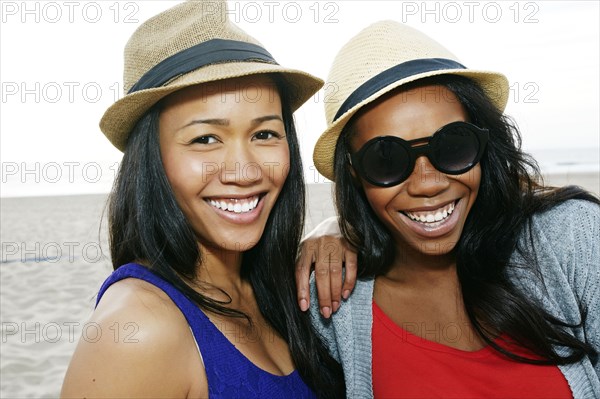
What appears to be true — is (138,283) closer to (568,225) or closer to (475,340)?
(475,340)

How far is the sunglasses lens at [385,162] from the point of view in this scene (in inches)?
94.6

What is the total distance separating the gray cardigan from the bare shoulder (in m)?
0.93

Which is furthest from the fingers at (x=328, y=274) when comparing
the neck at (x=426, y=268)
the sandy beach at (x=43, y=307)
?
the sandy beach at (x=43, y=307)

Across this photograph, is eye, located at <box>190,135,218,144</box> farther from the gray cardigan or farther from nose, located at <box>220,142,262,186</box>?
the gray cardigan

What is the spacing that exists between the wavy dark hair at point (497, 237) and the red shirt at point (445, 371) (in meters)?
0.06

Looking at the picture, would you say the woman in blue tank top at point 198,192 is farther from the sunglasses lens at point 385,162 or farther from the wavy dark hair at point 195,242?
the sunglasses lens at point 385,162

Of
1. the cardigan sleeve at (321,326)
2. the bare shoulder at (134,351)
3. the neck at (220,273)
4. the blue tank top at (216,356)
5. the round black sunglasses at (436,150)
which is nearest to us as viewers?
the bare shoulder at (134,351)

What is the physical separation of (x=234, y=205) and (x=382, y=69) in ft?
2.87

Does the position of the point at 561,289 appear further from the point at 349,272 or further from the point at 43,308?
the point at 43,308

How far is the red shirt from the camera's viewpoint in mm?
2354

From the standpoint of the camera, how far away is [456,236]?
2605 mm

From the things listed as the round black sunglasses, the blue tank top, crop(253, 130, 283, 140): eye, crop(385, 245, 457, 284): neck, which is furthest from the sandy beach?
crop(385, 245, 457, 284): neck

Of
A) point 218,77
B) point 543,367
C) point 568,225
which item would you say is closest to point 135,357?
point 218,77

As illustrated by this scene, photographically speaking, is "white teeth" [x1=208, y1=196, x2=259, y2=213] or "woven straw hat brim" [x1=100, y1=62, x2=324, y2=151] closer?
"woven straw hat brim" [x1=100, y1=62, x2=324, y2=151]
